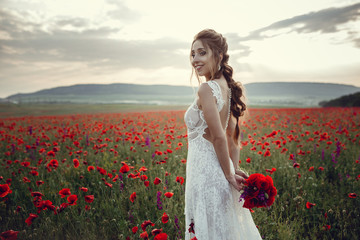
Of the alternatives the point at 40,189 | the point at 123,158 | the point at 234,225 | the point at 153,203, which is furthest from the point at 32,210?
the point at 234,225

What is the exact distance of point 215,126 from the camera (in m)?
1.67

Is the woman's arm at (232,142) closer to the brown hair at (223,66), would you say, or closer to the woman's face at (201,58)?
the brown hair at (223,66)

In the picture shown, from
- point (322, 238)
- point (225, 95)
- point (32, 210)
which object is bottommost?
point (322, 238)

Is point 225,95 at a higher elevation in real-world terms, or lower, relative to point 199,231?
higher

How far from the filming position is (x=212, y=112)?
5.47 ft

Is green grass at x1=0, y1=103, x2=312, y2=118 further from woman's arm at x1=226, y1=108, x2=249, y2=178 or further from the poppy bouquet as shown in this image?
the poppy bouquet

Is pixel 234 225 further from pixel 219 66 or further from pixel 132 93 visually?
pixel 132 93

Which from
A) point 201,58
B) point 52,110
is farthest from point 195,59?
point 52,110

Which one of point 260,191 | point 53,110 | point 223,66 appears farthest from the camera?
point 53,110

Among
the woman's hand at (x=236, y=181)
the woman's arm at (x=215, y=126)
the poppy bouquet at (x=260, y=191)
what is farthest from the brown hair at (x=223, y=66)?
the poppy bouquet at (x=260, y=191)

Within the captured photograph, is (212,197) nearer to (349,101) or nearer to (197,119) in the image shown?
(197,119)

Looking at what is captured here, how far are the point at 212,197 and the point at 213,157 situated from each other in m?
0.34

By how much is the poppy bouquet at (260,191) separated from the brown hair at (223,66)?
756mm

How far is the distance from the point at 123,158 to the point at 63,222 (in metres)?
2.25
